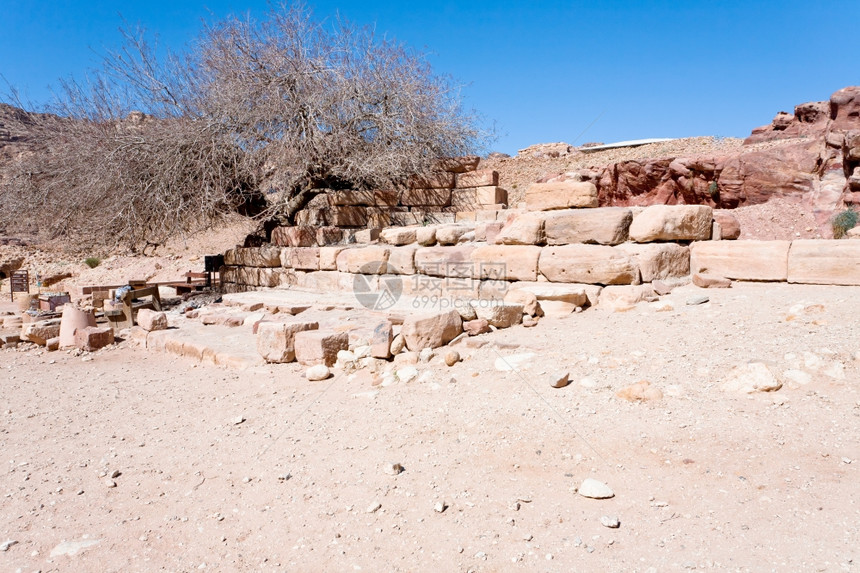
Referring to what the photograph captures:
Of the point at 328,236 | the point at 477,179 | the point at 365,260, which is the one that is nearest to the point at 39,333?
the point at 328,236

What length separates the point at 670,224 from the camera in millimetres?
5582

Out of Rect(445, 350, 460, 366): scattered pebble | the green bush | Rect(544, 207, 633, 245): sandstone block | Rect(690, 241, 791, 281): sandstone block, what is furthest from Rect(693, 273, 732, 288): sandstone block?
the green bush

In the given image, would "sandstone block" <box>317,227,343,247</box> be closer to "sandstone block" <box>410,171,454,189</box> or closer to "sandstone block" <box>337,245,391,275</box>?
"sandstone block" <box>337,245,391,275</box>

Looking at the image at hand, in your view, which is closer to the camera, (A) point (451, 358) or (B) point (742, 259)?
(A) point (451, 358)

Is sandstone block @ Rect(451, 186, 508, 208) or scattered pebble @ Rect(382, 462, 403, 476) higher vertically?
sandstone block @ Rect(451, 186, 508, 208)

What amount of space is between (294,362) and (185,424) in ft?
4.45

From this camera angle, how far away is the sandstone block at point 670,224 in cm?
557

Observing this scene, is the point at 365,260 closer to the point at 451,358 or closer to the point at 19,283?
the point at 451,358

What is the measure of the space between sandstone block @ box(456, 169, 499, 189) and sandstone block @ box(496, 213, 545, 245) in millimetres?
3920

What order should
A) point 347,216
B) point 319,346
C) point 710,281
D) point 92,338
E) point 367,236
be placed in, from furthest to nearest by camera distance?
point 347,216 → point 367,236 → point 92,338 → point 710,281 → point 319,346

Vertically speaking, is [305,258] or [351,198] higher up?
[351,198]

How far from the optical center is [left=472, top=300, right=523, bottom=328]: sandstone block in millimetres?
5207

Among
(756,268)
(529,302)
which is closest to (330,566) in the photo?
(529,302)

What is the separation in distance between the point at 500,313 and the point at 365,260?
340 centimetres
